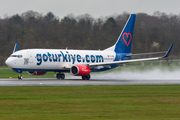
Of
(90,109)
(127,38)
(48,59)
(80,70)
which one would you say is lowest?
(90,109)

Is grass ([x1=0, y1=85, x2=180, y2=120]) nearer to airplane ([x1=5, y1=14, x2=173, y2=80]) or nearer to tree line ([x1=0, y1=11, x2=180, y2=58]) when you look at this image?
airplane ([x1=5, y1=14, x2=173, y2=80])

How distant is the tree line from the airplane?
32174mm

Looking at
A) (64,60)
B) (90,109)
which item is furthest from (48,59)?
(90,109)

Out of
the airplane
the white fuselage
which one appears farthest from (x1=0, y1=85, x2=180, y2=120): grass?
the airplane

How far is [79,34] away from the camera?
292ft

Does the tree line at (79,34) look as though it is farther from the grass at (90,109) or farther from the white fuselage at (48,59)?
the grass at (90,109)

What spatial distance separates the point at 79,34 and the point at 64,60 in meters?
50.8

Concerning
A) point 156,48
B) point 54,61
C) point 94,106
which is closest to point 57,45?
point 156,48

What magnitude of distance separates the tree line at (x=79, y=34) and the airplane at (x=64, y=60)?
106 feet

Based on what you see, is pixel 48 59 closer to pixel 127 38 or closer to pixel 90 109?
pixel 127 38

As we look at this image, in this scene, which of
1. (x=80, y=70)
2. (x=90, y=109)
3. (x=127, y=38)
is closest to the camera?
(x=90, y=109)

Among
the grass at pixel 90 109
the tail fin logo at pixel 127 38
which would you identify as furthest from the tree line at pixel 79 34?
the grass at pixel 90 109

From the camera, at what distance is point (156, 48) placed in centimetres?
8225

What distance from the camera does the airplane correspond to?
3578 centimetres
